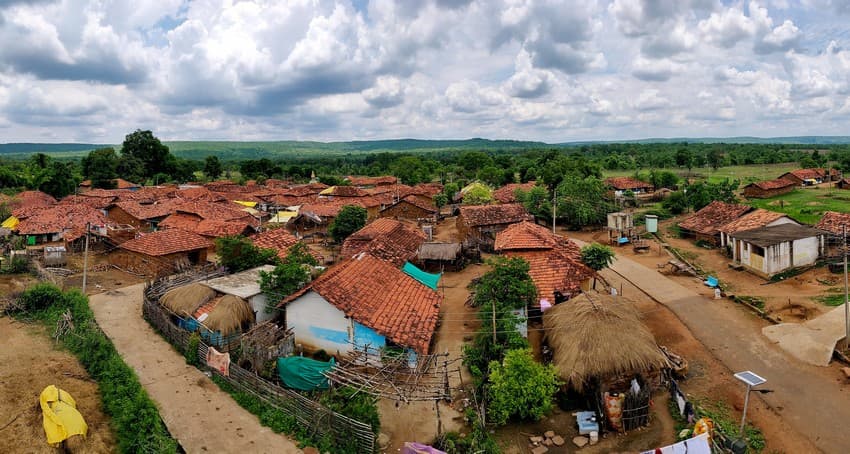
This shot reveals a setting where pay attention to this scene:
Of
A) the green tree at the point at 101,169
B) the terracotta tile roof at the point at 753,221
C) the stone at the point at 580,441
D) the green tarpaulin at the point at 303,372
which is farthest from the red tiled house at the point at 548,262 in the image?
the green tree at the point at 101,169

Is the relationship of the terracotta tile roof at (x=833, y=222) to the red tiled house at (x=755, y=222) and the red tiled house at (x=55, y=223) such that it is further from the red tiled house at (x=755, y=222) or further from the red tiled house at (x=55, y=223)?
the red tiled house at (x=55, y=223)

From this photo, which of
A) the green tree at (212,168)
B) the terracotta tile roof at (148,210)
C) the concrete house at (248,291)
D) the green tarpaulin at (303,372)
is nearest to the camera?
the green tarpaulin at (303,372)

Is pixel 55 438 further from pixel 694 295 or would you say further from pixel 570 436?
pixel 694 295

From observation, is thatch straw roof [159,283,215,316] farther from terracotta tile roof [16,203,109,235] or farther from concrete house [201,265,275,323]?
terracotta tile roof [16,203,109,235]

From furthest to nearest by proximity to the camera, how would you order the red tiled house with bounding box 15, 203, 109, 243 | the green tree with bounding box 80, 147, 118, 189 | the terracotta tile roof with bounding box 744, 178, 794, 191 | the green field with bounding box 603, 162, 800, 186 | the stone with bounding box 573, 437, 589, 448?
the green field with bounding box 603, 162, 800, 186, the green tree with bounding box 80, 147, 118, 189, the terracotta tile roof with bounding box 744, 178, 794, 191, the red tiled house with bounding box 15, 203, 109, 243, the stone with bounding box 573, 437, 589, 448

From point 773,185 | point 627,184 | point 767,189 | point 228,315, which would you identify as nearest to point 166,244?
point 228,315

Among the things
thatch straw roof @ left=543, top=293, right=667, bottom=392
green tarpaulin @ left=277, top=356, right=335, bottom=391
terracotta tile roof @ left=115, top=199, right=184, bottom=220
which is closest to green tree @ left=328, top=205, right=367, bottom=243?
terracotta tile roof @ left=115, top=199, right=184, bottom=220
